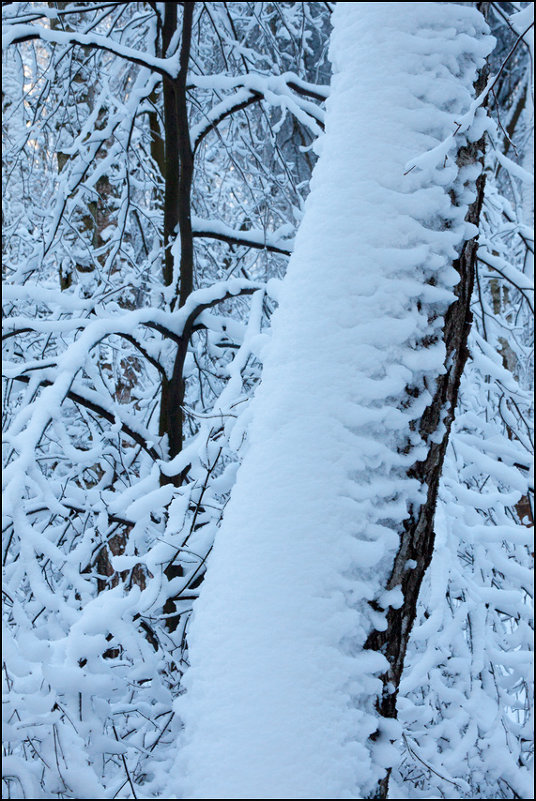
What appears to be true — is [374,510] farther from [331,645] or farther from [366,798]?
[366,798]

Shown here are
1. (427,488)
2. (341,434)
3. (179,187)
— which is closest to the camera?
(341,434)

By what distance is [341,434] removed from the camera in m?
1.16

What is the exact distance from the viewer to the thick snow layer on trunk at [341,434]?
1.03m

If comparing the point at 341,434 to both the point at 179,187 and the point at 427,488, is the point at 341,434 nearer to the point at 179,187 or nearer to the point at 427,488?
the point at 427,488

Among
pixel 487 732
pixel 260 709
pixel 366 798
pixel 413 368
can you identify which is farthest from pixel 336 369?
pixel 487 732

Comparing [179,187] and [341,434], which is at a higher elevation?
[179,187]

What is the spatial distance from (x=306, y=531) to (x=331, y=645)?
7.7 inches

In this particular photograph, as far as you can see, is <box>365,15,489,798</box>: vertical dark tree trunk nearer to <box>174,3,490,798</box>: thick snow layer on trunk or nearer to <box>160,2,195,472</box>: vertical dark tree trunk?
<box>174,3,490,798</box>: thick snow layer on trunk

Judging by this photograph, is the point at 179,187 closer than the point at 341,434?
No

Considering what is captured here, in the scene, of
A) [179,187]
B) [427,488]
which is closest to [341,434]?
[427,488]

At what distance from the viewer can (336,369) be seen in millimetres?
1188

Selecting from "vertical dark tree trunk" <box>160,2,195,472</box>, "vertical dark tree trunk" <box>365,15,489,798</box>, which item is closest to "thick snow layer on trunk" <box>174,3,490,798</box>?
"vertical dark tree trunk" <box>365,15,489,798</box>

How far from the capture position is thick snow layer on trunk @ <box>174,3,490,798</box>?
3.39 feet

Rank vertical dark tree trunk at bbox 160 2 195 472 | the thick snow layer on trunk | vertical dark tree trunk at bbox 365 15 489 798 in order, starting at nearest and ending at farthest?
the thick snow layer on trunk
vertical dark tree trunk at bbox 365 15 489 798
vertical dark tree trunk at bbox 160 2 195 472
